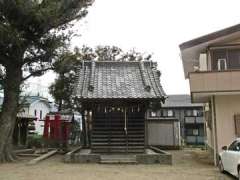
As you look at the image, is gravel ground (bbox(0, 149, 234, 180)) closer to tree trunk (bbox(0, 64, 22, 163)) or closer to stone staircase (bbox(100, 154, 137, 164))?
stone staircase (bbox(100, 154, 137, 164))

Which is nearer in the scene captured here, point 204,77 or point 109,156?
point 204,77

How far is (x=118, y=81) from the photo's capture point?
21.9 m

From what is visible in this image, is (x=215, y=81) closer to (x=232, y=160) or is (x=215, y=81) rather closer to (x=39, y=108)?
(x=232, y=160)

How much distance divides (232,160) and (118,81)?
404 inches

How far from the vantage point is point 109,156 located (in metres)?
19.6

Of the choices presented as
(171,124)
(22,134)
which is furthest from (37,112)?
(171,124)

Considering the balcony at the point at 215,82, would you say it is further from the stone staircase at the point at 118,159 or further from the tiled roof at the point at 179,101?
the tiled roof at the point at 179,101

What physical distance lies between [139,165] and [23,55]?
8.84 m

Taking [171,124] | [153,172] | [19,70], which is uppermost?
[19,70]

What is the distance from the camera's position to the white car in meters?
12.3

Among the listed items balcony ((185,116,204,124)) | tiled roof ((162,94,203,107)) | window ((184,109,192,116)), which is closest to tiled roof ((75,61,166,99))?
tiled roof ((162,94,203,107))

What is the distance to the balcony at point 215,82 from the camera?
55.5 feet

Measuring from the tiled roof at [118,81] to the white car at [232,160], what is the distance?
20.1 ft

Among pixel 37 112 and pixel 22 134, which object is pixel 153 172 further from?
pixel 37 112
